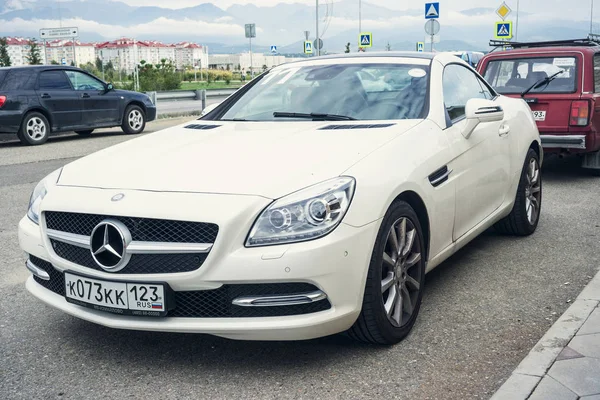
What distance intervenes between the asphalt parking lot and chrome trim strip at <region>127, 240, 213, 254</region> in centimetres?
62

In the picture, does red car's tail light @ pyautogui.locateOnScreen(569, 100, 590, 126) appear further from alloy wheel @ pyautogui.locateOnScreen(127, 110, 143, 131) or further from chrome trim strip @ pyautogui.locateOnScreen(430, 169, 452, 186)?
alloy wheel @ pyautogui.locateOnScreen(127, 110, 143, 131)

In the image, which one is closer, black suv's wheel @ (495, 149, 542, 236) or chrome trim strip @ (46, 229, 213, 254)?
chrome trim strip @ (46, 229, 213, 254)

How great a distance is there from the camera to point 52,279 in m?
3.63

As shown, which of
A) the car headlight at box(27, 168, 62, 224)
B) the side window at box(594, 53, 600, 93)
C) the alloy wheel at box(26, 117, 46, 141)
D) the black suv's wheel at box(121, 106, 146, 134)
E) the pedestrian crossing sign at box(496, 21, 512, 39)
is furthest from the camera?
the pedestrian crossing sign at box(496, 21, 512, 39)

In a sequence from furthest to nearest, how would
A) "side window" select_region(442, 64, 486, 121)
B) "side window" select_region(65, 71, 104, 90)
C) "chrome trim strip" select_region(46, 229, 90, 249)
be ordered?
1. "side window" select_region(65, 71, 104, 90)
2. "side window" select_region(442, 64, 486, 121)
3. "chrome trim strip" select_region(46, 229, 90, 249)

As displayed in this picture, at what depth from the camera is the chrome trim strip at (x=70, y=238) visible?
3.37m

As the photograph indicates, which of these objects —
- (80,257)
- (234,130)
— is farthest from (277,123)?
(80,257)

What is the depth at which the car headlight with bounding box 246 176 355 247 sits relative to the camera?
3.18m

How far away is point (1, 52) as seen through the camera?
3317 inches

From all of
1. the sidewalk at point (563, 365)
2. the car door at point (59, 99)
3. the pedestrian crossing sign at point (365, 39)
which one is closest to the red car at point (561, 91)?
the sidewalk at point (563, 365)

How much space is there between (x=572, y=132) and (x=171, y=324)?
6.92 metres

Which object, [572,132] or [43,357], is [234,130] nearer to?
[43,357]

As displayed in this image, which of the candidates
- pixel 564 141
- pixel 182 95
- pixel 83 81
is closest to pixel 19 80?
pixel 83 81

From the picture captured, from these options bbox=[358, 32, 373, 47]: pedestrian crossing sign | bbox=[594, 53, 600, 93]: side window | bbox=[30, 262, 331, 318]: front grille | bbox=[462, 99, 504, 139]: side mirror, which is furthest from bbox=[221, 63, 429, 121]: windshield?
bbox=[358, 32, 373, 47]: pedestrian crossing sign
